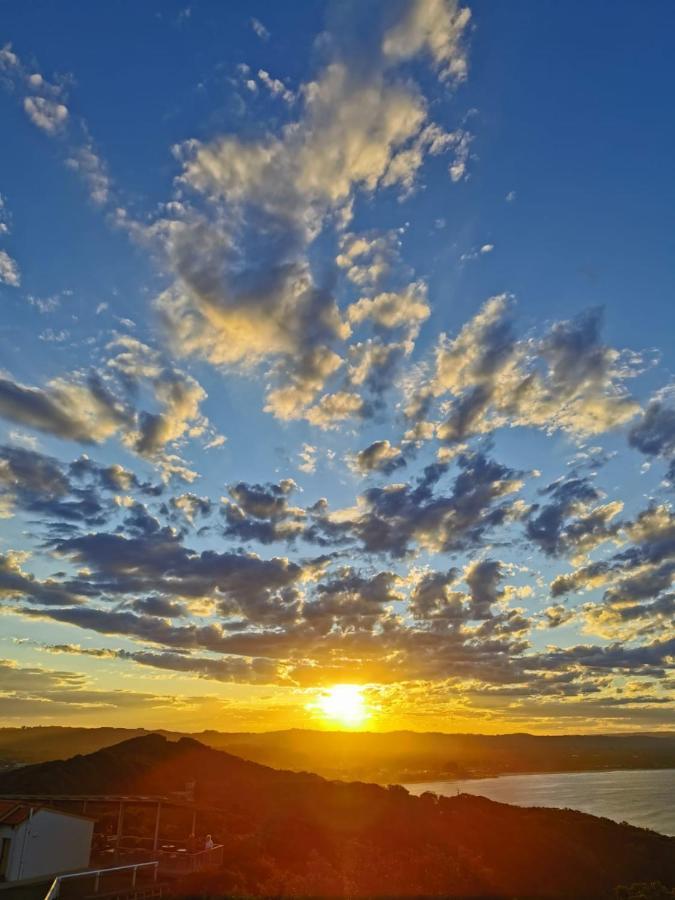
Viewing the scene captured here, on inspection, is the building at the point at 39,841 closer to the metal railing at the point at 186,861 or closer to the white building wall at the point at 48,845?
the white building wall at the point at 48,845

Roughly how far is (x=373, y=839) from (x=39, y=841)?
3392 centimetres

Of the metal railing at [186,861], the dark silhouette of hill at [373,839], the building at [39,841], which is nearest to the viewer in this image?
the building at [39,841]

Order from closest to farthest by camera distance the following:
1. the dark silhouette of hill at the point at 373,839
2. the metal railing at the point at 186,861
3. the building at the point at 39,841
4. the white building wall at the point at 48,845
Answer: the building at the point at 39,841, the white building wall at the point at 48,845, the metal railing at the point at 186,861, the dark silhouette of hill at the point at 373,839

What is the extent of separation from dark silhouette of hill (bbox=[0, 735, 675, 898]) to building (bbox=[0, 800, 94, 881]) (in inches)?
250

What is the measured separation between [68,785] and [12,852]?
4836 centimetres

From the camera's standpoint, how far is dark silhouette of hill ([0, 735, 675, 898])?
126ft

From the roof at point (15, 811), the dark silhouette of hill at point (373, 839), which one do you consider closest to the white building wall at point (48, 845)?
the roof at point (15, 811)

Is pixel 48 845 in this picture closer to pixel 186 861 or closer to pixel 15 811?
pixel 15 811

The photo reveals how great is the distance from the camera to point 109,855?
35.7 meters

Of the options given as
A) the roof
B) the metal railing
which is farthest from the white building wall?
the metal railing

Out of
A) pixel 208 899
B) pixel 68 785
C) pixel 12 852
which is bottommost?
pixel 208 899

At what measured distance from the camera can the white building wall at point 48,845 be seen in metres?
28.1

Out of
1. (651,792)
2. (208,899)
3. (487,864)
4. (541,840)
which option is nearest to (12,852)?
(208,899)

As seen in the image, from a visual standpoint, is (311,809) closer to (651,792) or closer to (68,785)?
(68,785)
